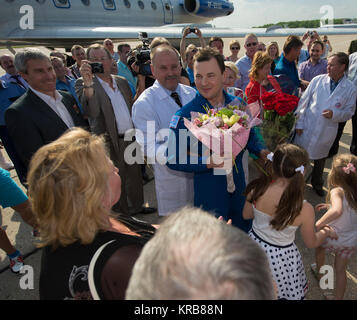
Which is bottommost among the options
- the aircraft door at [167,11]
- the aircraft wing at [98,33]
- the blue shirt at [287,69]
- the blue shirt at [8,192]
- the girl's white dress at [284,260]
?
the girl's white dress at [284,260]

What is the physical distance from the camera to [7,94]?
13.3 ft

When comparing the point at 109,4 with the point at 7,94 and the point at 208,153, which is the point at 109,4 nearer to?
the point at 7,94

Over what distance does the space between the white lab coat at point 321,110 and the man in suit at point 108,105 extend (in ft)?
8.31

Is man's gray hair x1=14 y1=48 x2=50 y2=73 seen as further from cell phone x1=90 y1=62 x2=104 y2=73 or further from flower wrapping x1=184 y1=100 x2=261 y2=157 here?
flower wrapping x1=184 y1=100 x2=261 y2=157

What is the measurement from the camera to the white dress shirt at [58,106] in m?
2.52

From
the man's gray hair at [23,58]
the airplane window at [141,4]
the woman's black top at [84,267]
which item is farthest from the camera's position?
the airplane window at [141,4]

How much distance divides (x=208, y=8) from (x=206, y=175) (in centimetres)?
2591

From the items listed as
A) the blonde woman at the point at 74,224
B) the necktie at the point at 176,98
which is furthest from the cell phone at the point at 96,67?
the blonde woman at the point at 74,224

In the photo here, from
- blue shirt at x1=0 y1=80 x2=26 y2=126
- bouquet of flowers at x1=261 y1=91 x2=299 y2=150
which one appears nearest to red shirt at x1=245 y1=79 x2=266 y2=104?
bouquet of flowers at x1=261 y1=91 x2=299 y2=150

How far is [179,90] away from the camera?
249cm

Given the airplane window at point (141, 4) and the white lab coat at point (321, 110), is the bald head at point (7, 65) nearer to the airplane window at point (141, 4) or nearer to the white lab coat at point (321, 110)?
the white lab coat at point (321, 110)

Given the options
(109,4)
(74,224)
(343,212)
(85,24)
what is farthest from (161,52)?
(109,4)

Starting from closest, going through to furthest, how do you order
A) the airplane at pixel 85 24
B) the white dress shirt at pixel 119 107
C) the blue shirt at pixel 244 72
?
the white dress shirt at pixel 119 107
the blue shirt at pixel 244 72
the airplane at pixel 85 24

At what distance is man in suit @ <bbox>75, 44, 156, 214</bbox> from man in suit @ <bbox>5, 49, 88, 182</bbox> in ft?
1.07
